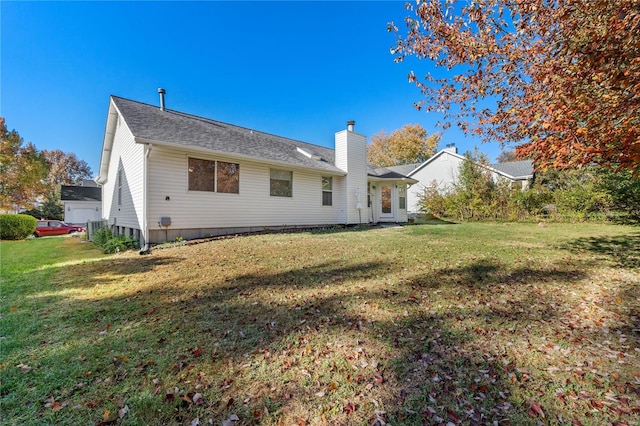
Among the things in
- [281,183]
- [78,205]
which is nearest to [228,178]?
[281,183]

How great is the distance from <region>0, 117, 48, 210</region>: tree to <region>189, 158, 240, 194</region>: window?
60.6 ft

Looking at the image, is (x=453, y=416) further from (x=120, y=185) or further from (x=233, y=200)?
(x=120, y=185)

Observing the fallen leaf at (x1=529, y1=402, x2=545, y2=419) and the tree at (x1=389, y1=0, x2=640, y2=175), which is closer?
the fallen leaf at (x1=529, y1=402, x2=545, y2=419)

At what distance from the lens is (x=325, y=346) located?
2.58m

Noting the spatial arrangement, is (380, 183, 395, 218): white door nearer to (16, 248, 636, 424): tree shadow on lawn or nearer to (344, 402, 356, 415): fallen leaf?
(16, 248, 636, 424): tree shadow on lawn

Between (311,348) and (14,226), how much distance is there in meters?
19.1

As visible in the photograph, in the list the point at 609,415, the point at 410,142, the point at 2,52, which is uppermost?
the point at 410,142

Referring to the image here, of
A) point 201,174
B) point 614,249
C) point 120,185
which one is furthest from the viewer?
point 120,185

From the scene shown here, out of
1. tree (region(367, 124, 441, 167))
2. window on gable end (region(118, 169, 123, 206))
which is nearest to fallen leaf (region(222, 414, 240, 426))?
window on gable end (region(118, 169, 123, 206))

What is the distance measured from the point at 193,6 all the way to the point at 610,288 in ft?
41.4

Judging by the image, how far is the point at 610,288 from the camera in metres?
4.02

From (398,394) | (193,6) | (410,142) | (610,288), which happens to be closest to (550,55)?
(610,288)

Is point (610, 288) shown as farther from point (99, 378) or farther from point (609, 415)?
point (99, 378)

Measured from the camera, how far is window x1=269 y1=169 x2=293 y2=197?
10.9 m
